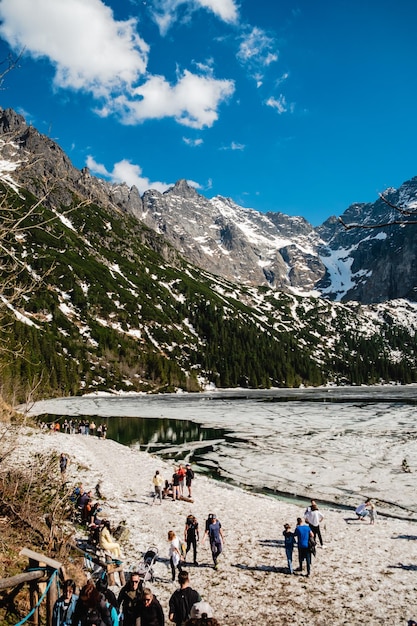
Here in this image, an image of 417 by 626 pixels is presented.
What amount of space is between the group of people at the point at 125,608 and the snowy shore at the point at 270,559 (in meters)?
3.90

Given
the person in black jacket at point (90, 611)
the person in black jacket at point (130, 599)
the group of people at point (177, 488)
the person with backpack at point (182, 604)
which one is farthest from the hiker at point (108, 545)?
the group of people at point (177, 488)

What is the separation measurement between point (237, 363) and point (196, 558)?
570ft

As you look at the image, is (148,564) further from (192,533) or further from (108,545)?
(192,533)

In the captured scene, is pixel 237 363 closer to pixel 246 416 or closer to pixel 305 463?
pixel 246 416

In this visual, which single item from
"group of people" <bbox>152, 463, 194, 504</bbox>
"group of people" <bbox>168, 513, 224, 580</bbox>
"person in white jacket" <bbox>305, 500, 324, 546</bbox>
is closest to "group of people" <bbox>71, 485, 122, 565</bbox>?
"group of people" <bbox>168, 513, 224, 580</bbox>

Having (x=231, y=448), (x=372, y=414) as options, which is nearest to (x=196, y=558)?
(x=231, y=448)

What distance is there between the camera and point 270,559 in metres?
17.6

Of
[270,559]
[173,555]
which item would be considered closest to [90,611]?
[173,555]

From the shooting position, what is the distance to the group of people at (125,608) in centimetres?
873

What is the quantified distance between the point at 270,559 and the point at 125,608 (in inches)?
368

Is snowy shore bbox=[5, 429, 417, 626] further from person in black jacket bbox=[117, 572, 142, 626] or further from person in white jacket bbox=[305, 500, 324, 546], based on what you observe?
person in black jacket bbox=[117, 572, 142, 626]

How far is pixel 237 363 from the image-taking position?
624 ft

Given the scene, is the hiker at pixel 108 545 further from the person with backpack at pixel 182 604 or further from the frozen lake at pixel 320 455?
the frozen lake at pixel 320 455

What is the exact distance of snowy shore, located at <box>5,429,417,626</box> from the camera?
13320mm
